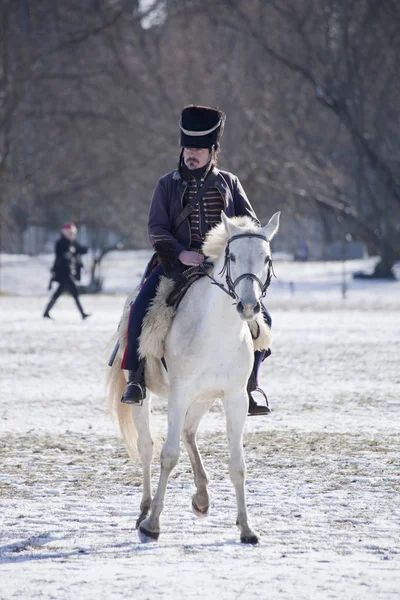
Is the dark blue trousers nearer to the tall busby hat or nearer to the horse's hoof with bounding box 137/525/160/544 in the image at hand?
the tall busby hat

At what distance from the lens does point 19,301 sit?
30984mm

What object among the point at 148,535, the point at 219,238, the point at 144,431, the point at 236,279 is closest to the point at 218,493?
the point at 144,431

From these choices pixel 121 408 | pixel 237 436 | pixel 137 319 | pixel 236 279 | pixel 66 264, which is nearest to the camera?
pixel 236 279

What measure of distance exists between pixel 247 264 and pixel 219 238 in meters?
0.45

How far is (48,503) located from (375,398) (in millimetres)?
5779

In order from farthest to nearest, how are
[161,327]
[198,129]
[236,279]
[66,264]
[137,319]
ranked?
[66,264] < [198,129] < [137,319] < [161,327] < [236,279]

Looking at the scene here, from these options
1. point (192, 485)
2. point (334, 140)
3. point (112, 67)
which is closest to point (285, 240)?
point (334, 140)

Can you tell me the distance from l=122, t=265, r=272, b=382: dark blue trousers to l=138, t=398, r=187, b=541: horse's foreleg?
0.61m

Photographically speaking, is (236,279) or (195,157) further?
(195,157)

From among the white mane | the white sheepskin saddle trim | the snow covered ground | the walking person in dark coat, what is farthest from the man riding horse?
the walking person in dark coat

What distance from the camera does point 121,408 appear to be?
7.79 meters

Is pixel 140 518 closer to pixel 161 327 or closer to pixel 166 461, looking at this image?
pixel 166 461

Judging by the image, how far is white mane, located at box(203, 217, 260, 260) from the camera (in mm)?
6602

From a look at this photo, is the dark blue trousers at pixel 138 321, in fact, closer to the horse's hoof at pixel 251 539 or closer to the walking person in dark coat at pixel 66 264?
the horse's hoof at pixel 251 539
